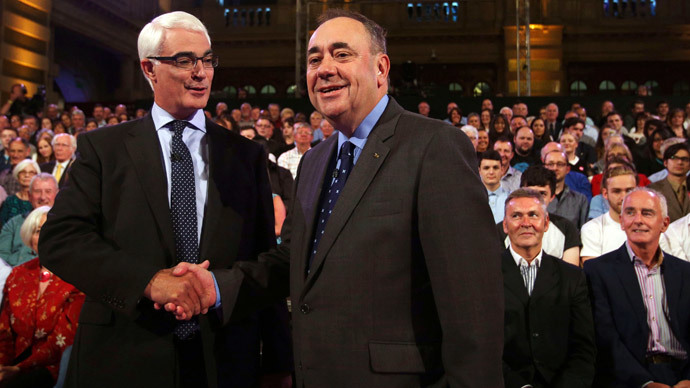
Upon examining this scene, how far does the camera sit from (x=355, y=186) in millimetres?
1368

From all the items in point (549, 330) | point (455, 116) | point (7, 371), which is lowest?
point (7, 371)

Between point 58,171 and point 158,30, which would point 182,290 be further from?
point 58,171

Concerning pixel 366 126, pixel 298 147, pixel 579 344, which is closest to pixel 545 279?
pixel 579 344

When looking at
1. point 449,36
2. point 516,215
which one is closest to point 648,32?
point 449,36

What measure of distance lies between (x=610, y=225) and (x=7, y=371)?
9.70 ft

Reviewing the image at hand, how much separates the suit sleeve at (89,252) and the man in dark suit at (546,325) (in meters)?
1.57

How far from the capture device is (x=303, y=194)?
1.57 metres

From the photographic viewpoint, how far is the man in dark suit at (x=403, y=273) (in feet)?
4.12

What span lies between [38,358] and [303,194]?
1.71 metres

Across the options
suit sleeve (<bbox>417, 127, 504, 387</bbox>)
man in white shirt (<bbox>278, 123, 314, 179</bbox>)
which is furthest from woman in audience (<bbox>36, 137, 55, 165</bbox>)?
suit sleeve (<bbox>417, 127, 504, 387</bbox>)

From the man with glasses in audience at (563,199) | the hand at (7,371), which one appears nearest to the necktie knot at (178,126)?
the hand at (7,371)

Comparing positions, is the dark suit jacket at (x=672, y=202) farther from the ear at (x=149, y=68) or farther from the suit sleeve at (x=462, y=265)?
the ear at (x=149, y=68)

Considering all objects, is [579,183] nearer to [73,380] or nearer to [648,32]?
[73,380]

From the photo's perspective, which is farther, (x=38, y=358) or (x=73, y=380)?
(x=38, y=358)
